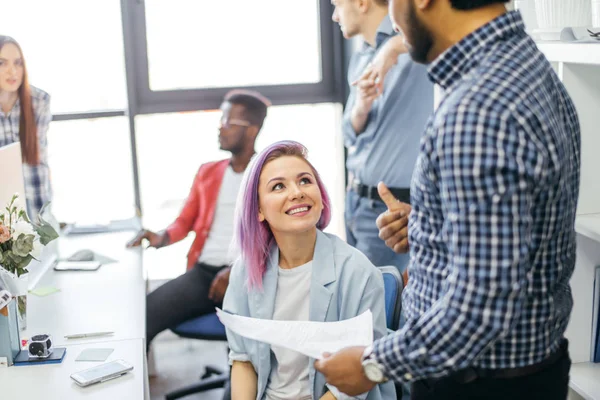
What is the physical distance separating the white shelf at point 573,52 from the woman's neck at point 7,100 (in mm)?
2456

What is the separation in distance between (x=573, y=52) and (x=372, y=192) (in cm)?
158

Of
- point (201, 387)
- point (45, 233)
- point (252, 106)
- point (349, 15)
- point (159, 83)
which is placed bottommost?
point (201, 387)

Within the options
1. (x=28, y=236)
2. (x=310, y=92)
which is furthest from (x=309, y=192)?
(x=310, y=92)

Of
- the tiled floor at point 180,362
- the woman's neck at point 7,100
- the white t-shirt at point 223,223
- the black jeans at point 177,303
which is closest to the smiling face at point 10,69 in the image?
the woman's neck at point 7,100

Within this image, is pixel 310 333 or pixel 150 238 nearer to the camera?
pixel 310 333

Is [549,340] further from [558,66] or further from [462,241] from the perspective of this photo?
[558,66]

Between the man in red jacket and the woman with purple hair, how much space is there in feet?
3.55

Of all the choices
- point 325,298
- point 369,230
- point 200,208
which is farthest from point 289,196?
point 200,208

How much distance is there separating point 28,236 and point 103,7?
7.50 feet

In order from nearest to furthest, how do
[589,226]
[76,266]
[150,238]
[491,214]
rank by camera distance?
[491,214] < [589,226] < [76,266] < [150,238]

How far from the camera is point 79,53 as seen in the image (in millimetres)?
4008

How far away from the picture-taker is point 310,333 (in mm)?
1636

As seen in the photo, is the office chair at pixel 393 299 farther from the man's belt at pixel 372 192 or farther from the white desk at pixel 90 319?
the man's belt at pixel 372 192

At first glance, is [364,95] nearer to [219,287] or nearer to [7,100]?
[219,287]
